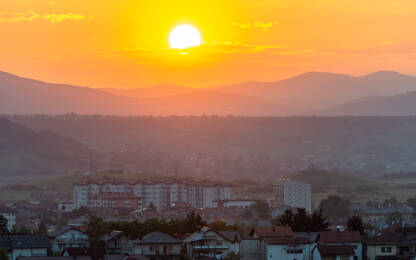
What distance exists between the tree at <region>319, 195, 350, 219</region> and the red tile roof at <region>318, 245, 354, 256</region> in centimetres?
5061

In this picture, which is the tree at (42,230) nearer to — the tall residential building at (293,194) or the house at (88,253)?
the house at (88,253)

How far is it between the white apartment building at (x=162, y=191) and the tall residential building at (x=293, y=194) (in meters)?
6.79

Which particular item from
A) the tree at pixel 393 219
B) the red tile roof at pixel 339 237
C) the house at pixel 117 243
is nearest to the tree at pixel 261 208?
the tree at pixel 393 219

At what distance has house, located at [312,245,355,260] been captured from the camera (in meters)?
51.2

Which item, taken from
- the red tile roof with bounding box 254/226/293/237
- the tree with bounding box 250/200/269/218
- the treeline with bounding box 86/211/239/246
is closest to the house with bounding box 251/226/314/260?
the red tile roof with bounding box 254/226/293/237

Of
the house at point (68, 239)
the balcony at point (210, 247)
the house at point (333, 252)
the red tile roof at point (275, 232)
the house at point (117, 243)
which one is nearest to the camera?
the house at point (333, 252)

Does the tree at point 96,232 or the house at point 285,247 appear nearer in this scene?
the house at point 285,247

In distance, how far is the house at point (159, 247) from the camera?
177ft

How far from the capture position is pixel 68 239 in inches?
2365

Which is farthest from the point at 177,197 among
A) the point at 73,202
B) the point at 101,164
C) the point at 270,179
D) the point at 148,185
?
the point at 101,164

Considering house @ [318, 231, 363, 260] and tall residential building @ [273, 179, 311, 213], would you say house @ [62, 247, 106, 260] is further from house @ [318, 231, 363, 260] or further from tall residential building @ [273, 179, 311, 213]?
tall residential building @ [273, 179, 311, 213]

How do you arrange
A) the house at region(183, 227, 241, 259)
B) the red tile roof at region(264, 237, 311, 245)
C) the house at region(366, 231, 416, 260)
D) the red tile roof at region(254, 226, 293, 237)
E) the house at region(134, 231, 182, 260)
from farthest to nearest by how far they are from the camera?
the house at region(183, 227, 241, 259), the red tile roof at region(254, 226, 293, 237), the house at region(134, 231, 182, 260), the house at region(366, 231, 416, 260), the red tile roof at region(264, 237, 311, 245)

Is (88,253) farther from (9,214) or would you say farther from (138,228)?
(9,214)

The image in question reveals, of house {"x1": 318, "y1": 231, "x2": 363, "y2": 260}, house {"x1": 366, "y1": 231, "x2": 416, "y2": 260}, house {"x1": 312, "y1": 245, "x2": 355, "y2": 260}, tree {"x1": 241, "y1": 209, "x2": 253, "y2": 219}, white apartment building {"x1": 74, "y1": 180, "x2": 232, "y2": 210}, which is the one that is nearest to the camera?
house {"x1": 312, "y1": 245, "x2": 355, "y2": 260}
